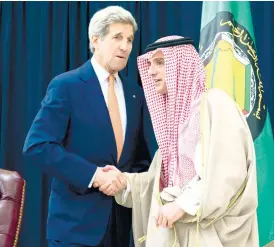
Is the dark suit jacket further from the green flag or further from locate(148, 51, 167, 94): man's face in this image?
the green flag

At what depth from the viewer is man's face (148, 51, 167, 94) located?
2307 millimetres

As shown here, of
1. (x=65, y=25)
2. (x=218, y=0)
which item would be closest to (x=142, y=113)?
(x=218, y=0)

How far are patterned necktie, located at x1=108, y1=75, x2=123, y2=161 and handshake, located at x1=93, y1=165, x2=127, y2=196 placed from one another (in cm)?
12

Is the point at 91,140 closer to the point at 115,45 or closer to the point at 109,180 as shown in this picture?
the point at 109,180

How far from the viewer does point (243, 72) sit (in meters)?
3.50

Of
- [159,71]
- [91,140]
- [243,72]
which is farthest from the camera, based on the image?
[243,72]

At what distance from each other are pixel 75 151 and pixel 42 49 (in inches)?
66.4

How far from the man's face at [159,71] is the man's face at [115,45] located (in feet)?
0.75

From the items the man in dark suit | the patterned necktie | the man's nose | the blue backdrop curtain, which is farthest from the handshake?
the blue backdrop curtain

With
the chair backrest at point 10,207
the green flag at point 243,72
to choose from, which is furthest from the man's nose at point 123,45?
the green flag at point 243,72

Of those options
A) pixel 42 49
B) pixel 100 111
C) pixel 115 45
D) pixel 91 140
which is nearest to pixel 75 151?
pixel 91 140

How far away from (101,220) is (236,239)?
2.07 ft

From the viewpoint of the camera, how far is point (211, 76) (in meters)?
3.45

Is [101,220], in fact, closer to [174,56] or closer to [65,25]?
[174,56]
